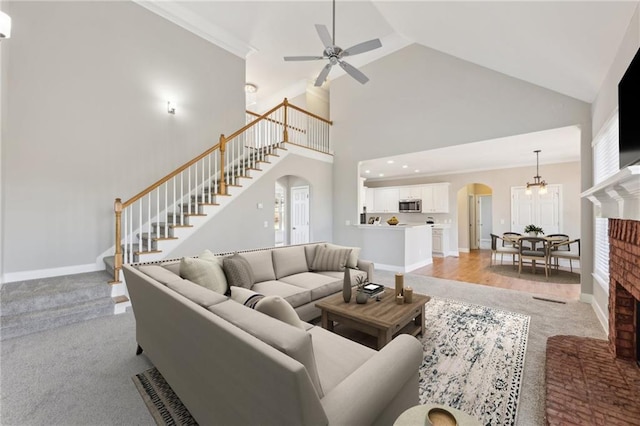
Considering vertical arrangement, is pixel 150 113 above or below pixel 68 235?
above

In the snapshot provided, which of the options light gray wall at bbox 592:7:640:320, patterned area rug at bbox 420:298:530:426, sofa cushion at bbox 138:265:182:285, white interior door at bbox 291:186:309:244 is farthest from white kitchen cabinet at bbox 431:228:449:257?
sofa cushion at bbox 138:265:182:285

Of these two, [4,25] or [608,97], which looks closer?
[4,25]

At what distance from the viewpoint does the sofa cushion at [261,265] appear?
11.1 ft

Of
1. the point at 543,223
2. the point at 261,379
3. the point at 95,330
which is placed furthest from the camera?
the point at 543,223

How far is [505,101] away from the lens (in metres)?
4.51

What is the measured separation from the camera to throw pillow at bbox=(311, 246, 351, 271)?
3.94 metres

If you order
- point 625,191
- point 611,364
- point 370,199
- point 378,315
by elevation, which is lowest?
point 611,364

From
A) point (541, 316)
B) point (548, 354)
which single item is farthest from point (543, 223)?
point (548, 354)

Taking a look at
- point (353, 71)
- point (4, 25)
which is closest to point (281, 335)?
point (4, 25)

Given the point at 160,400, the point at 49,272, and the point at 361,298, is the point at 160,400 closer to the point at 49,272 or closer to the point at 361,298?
the point at 361,298

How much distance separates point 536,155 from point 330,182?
4822mm

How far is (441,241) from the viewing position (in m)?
8.20

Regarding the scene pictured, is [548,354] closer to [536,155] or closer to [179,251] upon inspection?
[179,251]

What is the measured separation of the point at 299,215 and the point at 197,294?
6066 mm
